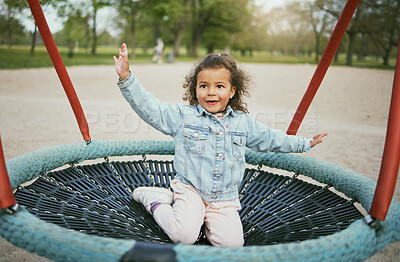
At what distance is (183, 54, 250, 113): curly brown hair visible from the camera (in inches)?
49.3

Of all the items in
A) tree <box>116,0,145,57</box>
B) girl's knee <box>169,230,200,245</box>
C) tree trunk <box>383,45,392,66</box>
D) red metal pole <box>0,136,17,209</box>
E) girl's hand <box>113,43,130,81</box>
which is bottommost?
girl's knee <box>169,230,200,245</box>

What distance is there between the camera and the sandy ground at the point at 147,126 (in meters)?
2.98

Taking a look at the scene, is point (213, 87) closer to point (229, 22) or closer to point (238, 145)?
point (238, 145)

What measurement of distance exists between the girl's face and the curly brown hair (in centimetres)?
2

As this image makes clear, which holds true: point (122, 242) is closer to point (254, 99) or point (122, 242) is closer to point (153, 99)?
point (153, 99)

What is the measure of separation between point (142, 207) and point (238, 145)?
17.9 inches

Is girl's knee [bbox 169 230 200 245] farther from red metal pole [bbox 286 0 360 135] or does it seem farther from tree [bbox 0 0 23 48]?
tree [bbox 0 0 23 48]

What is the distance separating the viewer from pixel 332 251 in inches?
29.3

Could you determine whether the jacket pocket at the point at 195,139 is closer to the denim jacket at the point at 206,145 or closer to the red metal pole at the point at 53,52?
the denim jacket at the point at 206,145

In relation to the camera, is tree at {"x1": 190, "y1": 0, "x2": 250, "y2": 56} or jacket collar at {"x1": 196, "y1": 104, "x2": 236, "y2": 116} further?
tree at {"x1": 190, "y1": 0, "x2": 250, "y2": 56}

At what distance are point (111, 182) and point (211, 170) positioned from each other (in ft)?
1.73

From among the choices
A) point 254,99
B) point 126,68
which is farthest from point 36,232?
point 254,99

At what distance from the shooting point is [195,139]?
4.05 ft

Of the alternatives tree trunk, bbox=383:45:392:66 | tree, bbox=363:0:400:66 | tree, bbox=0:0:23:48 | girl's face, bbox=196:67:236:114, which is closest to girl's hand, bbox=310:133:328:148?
girl's face, bbox=196:67:236:114
